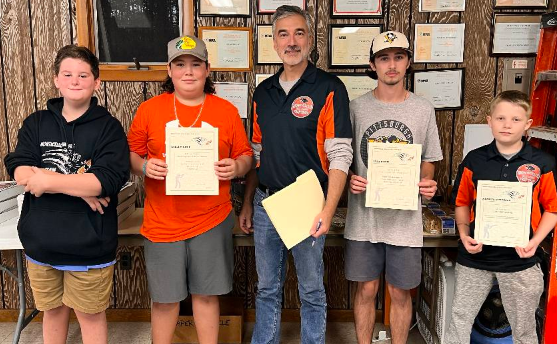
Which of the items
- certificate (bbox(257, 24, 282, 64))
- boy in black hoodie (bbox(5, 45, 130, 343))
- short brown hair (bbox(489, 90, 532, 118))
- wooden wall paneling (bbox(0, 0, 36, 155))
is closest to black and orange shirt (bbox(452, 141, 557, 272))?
short brown hair (bbox(489, 90, 532, 118))

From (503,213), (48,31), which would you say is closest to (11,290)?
(48,31)

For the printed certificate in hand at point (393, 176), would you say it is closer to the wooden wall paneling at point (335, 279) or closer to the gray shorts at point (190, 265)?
the gray shorts at point (190, 265)

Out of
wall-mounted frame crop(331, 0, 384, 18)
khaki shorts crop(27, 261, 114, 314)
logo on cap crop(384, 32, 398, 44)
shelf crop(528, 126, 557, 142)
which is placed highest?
wall-mounted frame crop(331, 0, 384, 18)

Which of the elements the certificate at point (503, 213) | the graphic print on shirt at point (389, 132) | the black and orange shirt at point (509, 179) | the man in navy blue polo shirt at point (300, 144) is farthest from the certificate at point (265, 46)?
the certificate at point (503, 213)

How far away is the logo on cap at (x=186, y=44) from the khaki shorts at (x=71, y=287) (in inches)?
39.0

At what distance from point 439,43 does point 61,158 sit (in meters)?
2.15

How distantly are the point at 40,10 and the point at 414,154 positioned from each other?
88.8 inches

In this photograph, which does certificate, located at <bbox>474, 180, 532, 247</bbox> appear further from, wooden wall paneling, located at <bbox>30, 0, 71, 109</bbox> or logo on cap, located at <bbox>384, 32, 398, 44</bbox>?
wooden wall paneling, located at <bbox>30, 0, 71, 109</bbox>

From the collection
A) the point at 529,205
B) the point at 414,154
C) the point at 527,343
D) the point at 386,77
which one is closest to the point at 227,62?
the point at 386,77

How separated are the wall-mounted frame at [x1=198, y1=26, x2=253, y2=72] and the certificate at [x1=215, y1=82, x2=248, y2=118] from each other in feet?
0.29

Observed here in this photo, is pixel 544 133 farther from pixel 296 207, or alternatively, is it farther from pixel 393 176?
pixel 296 207

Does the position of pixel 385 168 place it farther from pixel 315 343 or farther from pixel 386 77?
pixel 315 343

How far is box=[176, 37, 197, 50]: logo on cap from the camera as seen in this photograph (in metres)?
2.02

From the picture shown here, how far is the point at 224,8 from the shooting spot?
2.77m
